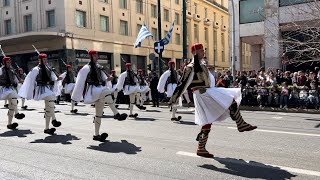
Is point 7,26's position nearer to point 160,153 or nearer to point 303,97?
point 303,97

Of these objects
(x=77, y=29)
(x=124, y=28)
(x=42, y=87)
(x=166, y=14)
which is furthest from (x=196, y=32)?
(x=42, y=87)

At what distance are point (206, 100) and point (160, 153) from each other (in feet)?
4.65

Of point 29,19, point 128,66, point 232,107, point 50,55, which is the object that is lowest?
point 232,107

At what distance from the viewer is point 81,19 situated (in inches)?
1384

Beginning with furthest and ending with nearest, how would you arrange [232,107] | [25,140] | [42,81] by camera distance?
1. [42,81]
2. [25,140]
3. [232,107]

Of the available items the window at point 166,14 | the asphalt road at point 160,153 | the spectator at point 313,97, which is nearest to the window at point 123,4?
the window at point 166,14

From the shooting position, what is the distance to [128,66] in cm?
1480

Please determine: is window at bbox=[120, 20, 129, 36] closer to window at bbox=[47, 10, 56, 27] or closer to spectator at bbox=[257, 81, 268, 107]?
window at bbox=[47, 10, 56, 27]

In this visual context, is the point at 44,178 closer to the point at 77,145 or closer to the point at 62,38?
the point at 77,145

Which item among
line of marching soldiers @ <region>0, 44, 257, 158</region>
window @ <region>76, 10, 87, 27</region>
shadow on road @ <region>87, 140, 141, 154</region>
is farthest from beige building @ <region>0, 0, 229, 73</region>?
shadow on road @ <region>87, 140, 141, 154</region>

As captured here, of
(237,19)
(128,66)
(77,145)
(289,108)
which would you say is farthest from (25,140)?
(237,19)

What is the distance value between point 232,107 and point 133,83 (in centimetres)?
804

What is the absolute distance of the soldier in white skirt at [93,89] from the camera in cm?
886

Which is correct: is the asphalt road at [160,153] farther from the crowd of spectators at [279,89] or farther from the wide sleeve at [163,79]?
the crowd of spectators at [279,89]
